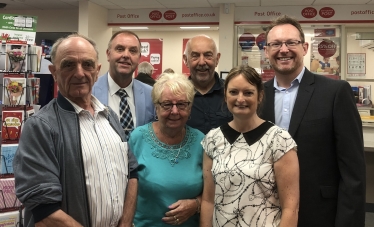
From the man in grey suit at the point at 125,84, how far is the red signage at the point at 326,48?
5815 mm

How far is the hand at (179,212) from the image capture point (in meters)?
1.84

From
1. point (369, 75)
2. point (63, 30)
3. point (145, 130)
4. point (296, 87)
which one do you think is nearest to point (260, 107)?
point (296, 87)

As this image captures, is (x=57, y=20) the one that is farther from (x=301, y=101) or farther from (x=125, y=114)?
(x=301, y=101)

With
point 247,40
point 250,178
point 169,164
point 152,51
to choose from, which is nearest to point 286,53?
point 250,178

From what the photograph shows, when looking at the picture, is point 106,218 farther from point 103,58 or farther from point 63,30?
point 63,30

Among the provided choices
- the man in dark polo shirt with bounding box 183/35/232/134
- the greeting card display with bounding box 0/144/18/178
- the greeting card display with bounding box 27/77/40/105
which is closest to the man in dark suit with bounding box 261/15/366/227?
the man in dark polo shirt with bounding box 183/35/232/134

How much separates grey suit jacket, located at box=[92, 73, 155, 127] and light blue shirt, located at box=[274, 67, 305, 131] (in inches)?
34.8

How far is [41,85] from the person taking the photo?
3773 mm

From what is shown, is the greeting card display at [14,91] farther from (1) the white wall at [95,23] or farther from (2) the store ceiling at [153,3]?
(2) the store ceiling at [153,3]

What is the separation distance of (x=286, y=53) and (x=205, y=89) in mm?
705

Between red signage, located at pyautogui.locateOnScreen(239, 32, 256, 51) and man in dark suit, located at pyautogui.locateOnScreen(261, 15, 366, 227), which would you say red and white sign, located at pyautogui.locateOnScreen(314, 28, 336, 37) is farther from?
man in dark suit, located at pyautogui.locateOnScreen(261, 15, 366, 227)

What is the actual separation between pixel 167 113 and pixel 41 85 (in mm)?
2395

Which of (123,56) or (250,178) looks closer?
(250,178)

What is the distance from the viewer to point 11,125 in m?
3.26
